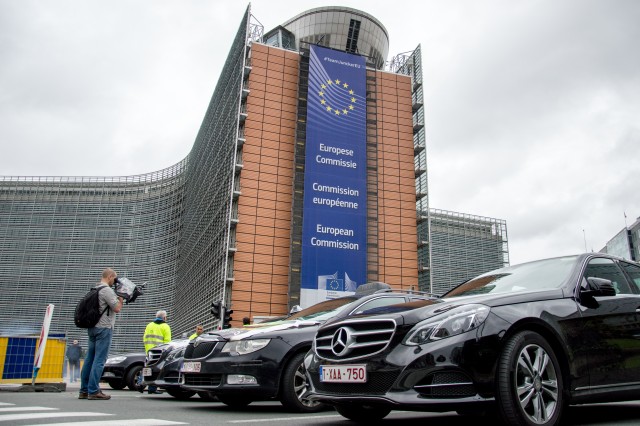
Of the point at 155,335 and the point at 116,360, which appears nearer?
the point at 155,335

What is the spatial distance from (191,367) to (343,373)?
10.3 feet

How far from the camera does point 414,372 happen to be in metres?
3.79

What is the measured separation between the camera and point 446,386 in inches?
147

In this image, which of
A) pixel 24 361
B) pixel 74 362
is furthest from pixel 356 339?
pixel 74 362

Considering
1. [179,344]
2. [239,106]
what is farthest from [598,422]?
[239,106]

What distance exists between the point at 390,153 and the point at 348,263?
12.8 metres

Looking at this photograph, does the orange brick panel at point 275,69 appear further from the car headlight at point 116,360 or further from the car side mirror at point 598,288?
the car side mirror at point 598,288

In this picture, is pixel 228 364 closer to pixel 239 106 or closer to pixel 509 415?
pixel 509 415

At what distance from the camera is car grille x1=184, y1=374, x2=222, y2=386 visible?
6.34 meters

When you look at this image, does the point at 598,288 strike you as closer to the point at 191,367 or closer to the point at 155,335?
the point at 191,367

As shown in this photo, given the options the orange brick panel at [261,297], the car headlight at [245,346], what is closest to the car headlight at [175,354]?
the car headlight at [245,346]

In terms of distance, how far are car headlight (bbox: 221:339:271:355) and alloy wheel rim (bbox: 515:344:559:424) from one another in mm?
3102

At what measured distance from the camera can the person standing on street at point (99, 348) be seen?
25.7 feet

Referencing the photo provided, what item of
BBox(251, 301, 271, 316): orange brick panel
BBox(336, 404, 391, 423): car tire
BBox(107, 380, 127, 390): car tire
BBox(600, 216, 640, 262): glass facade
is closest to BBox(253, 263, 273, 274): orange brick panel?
BBox(251, 301, 271, 316): orange brick panel
